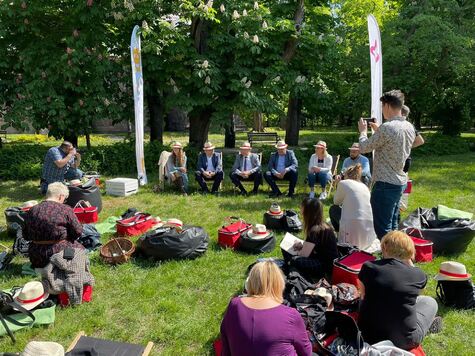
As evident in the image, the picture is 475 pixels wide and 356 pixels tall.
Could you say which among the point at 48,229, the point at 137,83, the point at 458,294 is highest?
the point at 137,83

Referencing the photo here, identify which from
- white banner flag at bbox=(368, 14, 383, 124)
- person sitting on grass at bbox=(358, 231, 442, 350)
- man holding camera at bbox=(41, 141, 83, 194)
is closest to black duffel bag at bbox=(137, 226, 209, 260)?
person sitting on grass at bbox=(358, 231, 442, 350)

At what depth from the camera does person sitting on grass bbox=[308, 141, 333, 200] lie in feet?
26.5

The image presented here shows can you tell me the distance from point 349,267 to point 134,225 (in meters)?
3.25

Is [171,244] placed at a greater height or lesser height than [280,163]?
lesser

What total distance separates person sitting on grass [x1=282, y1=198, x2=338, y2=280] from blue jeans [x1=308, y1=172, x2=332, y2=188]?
12.5 ft

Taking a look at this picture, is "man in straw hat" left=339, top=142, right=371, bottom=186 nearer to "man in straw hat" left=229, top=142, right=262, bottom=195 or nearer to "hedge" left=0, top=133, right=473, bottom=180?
"man in straw hat" left=229, top=142, right=262, bottom=195

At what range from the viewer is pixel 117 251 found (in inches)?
205

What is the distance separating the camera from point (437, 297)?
166 inches

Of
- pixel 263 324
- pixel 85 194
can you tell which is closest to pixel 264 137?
pixel 85 194

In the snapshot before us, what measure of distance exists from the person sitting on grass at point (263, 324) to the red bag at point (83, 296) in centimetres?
215

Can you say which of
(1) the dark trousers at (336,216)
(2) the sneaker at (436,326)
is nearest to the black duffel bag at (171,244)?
(1) the dark trousers at (336,216)

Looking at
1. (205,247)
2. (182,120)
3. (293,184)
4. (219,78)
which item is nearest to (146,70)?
(219,78)

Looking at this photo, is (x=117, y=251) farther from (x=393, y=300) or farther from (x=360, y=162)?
(x=360, y=162)

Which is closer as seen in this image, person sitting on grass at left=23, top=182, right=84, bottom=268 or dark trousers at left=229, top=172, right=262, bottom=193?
person sitting on grass at left=23, top=182, right=84, bottom=268
